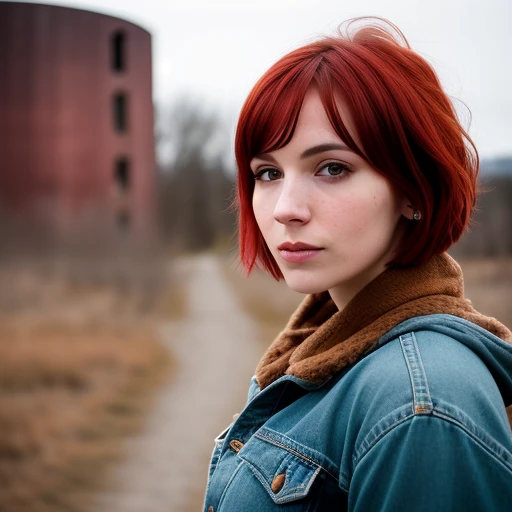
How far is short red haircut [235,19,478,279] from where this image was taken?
3.38 ft

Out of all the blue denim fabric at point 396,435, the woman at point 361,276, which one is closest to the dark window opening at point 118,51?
the woman at point 361,276

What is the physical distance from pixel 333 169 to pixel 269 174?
0.18 m

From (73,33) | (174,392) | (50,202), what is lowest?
(174,392)

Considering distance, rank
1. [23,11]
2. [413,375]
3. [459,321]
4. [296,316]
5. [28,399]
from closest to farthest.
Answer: [413,375] < [459,321] < [296,316] < [28,399] < [23,11]

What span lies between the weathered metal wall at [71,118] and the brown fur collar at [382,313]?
8.80m

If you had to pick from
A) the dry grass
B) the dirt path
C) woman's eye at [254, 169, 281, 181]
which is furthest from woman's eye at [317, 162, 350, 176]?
the dry grass

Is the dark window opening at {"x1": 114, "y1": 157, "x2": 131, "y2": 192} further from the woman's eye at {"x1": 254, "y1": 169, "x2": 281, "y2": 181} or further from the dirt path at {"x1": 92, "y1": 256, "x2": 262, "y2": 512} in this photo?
the woman's eye at {"x1": 254, "y1": 169, "x2": 281, "y2": 181}

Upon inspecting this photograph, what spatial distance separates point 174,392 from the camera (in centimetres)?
644

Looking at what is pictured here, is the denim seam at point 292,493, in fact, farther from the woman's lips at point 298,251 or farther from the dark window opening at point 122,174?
the dark window opening at point 122,174

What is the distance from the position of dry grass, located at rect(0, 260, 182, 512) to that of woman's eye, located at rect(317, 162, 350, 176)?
3863 mm

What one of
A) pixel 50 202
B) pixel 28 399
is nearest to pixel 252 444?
pixel 28 399

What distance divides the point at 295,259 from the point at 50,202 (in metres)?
9.89

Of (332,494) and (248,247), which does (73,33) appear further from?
(332,494)

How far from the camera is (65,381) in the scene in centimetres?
647
